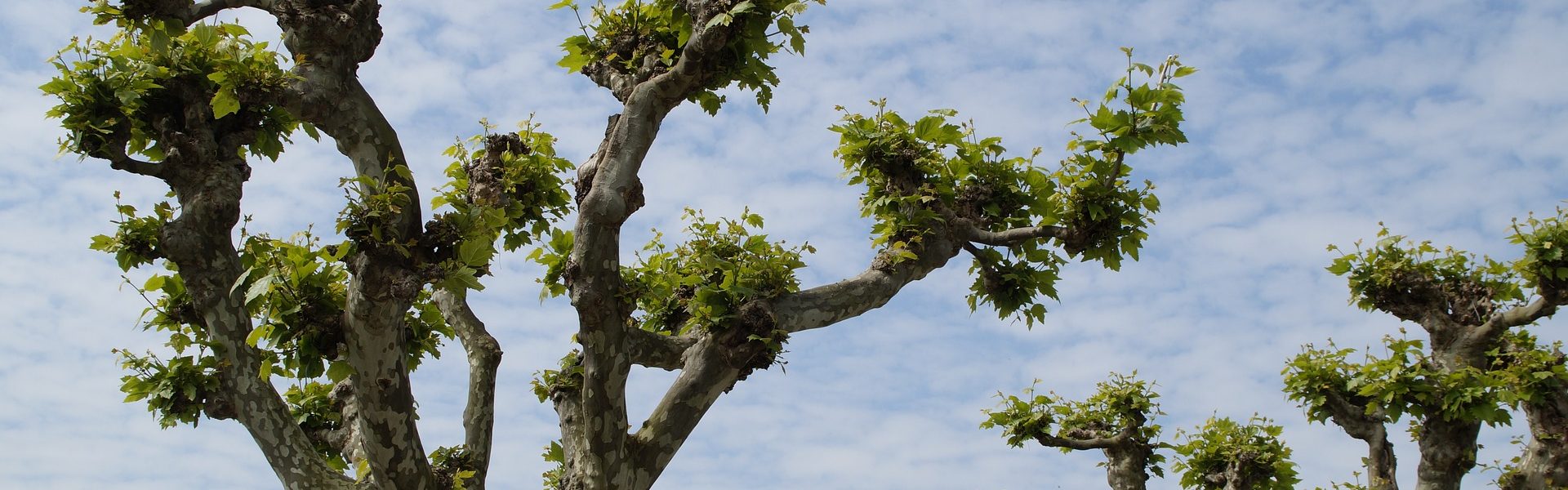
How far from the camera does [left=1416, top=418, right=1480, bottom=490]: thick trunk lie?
10.5m

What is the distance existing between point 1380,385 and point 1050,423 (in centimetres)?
275

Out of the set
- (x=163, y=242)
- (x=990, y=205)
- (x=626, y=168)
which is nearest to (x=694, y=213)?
(x=626, y=168)

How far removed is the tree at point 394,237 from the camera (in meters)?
6.66

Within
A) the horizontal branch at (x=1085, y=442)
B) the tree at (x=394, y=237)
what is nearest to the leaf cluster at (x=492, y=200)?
the tree at (x=394, y=237)

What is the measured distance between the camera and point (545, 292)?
27.3 ft

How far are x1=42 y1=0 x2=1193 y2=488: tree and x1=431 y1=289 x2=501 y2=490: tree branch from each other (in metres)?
0.13

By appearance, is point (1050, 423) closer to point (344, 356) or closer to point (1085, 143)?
point (1085, 143)

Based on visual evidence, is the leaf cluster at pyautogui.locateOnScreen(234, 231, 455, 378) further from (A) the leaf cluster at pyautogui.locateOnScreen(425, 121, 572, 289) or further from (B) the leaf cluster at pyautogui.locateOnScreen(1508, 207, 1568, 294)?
(B) the leaf cluster at pyautogui.locateOnScreen(1508, 207, 1568, 294)

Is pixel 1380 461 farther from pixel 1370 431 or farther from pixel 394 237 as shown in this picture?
pixel 394 237

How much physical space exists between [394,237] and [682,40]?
2.08 meters

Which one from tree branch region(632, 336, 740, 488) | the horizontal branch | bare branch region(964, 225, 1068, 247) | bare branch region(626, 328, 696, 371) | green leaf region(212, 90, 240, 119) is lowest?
tree branch region(632, 336, 740, 488)

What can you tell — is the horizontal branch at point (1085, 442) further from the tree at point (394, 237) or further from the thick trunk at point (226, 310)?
the thick trunk at point (226, 310)

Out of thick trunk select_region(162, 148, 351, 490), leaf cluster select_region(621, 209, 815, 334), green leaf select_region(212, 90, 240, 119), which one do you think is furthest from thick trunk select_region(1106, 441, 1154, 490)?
green leaf select_region(212, 90, 240, 119)

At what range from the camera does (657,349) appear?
297 inches
